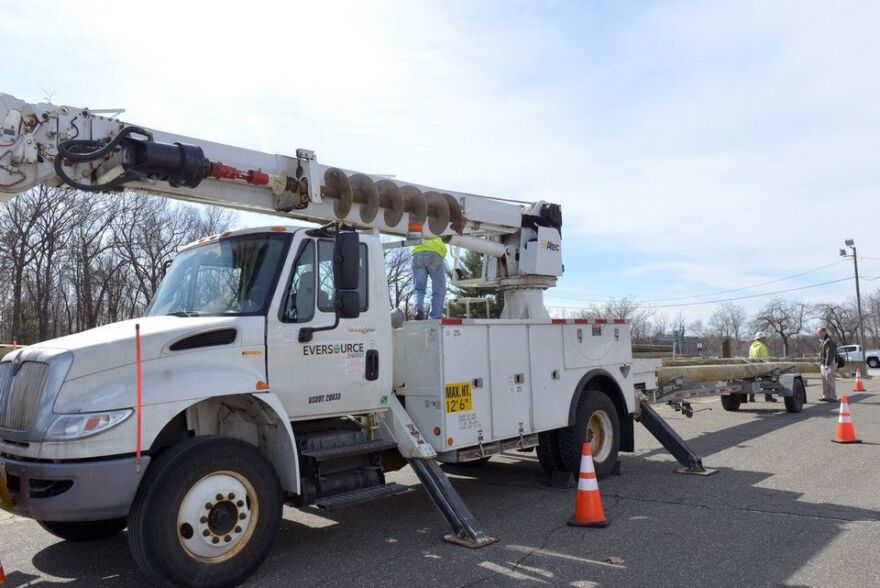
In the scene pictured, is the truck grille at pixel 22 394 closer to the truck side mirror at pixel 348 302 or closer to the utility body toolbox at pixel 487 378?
the truck side mirror at pixel 348 302

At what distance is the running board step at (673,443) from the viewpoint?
27.5 ft

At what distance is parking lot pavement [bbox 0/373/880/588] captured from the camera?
4.80m

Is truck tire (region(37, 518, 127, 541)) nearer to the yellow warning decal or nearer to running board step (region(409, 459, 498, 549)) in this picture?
running board step (region(409, 459, 498, 549))

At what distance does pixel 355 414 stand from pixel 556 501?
256 centimetres

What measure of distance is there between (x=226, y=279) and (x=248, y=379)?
1.02 m

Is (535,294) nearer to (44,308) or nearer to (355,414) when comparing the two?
(355,414)

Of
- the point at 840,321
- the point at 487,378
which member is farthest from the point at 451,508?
the point at 840,321

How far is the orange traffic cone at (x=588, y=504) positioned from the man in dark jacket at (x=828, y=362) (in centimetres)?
1310

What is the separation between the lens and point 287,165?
6.35 meters

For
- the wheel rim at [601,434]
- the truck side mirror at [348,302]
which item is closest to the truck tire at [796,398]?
the wheel rim at [601,434]

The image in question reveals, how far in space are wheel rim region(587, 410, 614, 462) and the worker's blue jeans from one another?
248cm

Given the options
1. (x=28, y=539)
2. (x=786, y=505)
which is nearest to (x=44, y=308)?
(x=28, y=539)

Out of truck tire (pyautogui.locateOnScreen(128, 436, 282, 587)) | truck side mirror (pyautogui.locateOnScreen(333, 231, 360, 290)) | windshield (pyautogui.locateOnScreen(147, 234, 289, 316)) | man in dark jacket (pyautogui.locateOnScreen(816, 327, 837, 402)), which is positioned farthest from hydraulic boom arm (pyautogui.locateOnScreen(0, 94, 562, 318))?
man in dark jacket (pyautogui.locateOnScreen(816, 327, 837, 402))

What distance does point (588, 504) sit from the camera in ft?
19.7
